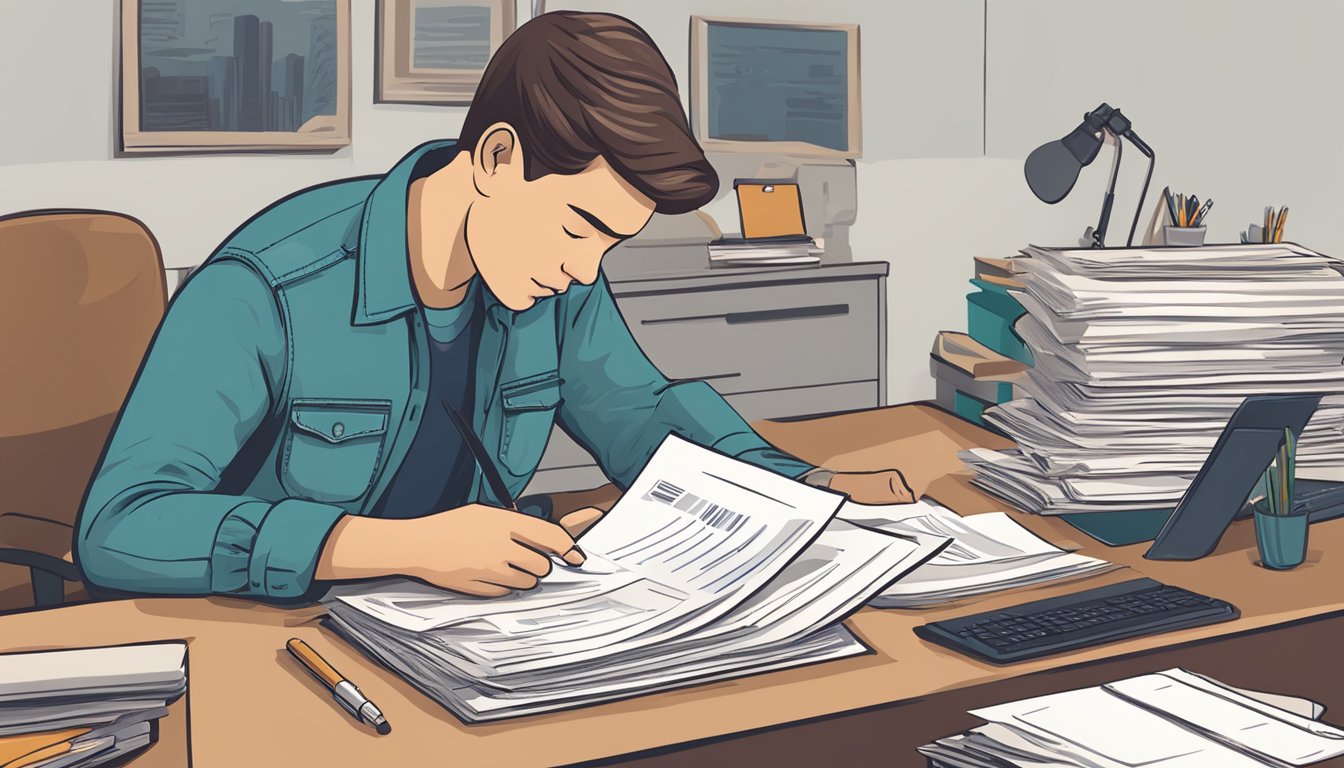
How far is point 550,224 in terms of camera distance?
121cm

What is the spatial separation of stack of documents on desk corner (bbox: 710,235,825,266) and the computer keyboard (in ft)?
7.02

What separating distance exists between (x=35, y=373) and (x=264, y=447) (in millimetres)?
543

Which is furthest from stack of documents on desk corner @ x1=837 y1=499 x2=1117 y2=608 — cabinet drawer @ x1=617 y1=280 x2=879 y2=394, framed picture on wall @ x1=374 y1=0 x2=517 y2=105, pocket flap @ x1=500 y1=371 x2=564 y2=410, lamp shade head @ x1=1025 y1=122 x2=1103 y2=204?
framed picture on wall @ x1=374 y1=0 x2=517 y2=105

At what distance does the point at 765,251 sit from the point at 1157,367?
1.92 meters

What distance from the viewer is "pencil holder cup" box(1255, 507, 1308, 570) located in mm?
1201

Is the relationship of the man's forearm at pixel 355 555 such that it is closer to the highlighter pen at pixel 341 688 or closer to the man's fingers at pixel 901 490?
the highlighter pen at pixel 341 688

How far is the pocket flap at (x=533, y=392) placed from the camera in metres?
1.59

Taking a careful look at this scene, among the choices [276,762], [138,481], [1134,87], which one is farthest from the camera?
[1134,87]

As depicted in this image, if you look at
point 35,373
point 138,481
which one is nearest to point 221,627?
point 138,481

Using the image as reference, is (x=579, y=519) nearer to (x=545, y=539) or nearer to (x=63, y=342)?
(x=545, y=539)

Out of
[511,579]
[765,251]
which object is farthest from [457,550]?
[765,251]

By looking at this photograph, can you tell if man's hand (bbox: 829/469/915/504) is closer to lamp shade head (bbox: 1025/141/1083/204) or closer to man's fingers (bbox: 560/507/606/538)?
man's fingers (bbox: 560/507/606/538)

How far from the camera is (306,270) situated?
54.4 inches

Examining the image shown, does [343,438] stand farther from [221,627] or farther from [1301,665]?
[1301,665]
